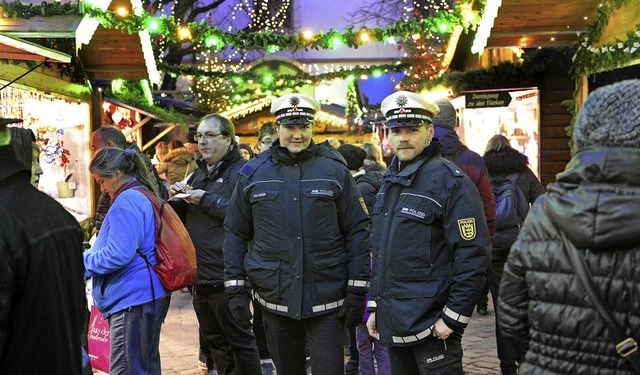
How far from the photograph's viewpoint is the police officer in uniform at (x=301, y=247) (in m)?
5.55

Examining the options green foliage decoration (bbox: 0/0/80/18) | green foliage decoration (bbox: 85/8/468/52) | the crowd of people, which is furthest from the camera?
green foliage decoration (bbox: 85/8/468/52)

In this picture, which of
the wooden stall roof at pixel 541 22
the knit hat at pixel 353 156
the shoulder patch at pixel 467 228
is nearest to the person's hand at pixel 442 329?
the shoulder patch at pixel 467 228

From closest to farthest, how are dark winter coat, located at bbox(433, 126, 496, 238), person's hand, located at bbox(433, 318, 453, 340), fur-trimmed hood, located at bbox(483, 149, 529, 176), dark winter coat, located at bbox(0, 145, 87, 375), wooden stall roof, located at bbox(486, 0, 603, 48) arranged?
dark winter coat, located at bbox(0, 145, 87, 375), person's hand, located at bbox(433, 318, 453, 340), dark winter coat, located at bbox(433, 126, 496, 238), fur-trimmed hood, located at bbox(483, 149, 529, 176), wooden stall roof, located at bbox(486, 0, 603, 48)

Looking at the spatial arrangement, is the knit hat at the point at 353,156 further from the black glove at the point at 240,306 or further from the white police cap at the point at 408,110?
the white police cap at the point at 408,110

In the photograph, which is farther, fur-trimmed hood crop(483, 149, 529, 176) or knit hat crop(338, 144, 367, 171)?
knit hat crop(338, 144, 367, 171)

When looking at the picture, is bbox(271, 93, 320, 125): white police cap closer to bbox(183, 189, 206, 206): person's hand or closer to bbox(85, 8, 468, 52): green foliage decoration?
bbox(183, 189, 206, 206): person's hand

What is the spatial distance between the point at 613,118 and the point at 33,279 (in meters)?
2.19

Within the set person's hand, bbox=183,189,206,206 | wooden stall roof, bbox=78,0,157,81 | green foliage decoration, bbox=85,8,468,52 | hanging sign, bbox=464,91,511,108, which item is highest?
green foliage decoration, bbox=85,8,468,52

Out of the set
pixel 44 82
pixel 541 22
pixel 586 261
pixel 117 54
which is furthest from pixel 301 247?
pixel 117 54

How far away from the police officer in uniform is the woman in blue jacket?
54 centimetres

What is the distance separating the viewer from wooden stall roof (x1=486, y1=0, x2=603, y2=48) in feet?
36.9

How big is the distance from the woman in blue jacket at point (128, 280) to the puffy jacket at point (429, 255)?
1657 millimetres

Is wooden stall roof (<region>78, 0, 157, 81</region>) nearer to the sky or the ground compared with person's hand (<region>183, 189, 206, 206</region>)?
nearer to the sky

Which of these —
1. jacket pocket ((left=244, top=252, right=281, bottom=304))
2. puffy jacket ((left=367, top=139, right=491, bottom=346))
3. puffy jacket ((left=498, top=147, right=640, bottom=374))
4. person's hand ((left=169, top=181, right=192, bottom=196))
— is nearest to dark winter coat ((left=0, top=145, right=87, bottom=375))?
puffy jacket ((left=498, top=147, right=640, bottom=374))
